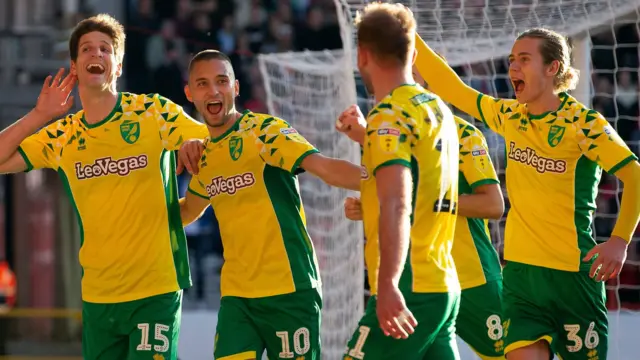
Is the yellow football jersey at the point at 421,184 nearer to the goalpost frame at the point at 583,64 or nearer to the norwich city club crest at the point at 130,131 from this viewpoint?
the norwich city club crest at the point at 130,131

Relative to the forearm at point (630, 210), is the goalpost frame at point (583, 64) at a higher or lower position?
higher

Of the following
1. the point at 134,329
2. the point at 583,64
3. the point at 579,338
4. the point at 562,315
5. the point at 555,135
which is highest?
the point at 583,64

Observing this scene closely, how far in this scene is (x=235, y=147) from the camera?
5.34 metres

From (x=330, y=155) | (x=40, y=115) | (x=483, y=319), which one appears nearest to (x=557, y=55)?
(x=483, y=319)

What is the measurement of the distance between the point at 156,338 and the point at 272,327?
0.54m

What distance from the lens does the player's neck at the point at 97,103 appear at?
18.1 feet

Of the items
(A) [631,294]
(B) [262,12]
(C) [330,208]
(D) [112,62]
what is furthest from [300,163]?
(B) [262,12]

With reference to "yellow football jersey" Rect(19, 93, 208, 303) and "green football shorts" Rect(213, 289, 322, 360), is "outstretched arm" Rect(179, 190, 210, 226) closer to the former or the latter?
"yellow football jersey" Rect(19, 93, 208, 303)

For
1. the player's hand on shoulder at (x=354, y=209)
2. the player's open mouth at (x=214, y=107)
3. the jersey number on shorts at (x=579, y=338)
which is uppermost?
the player's open mouth at (x=214, y=107)

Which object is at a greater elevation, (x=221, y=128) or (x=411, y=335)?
(x=221, y=128)

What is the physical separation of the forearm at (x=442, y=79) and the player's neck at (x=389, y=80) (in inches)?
71.8

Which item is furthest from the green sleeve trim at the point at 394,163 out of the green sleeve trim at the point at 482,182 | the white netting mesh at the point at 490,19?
the white netting mesh at the point at 490,19

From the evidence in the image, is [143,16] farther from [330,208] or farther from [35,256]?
[330,208]

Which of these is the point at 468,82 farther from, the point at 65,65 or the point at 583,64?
the point at 65,65
